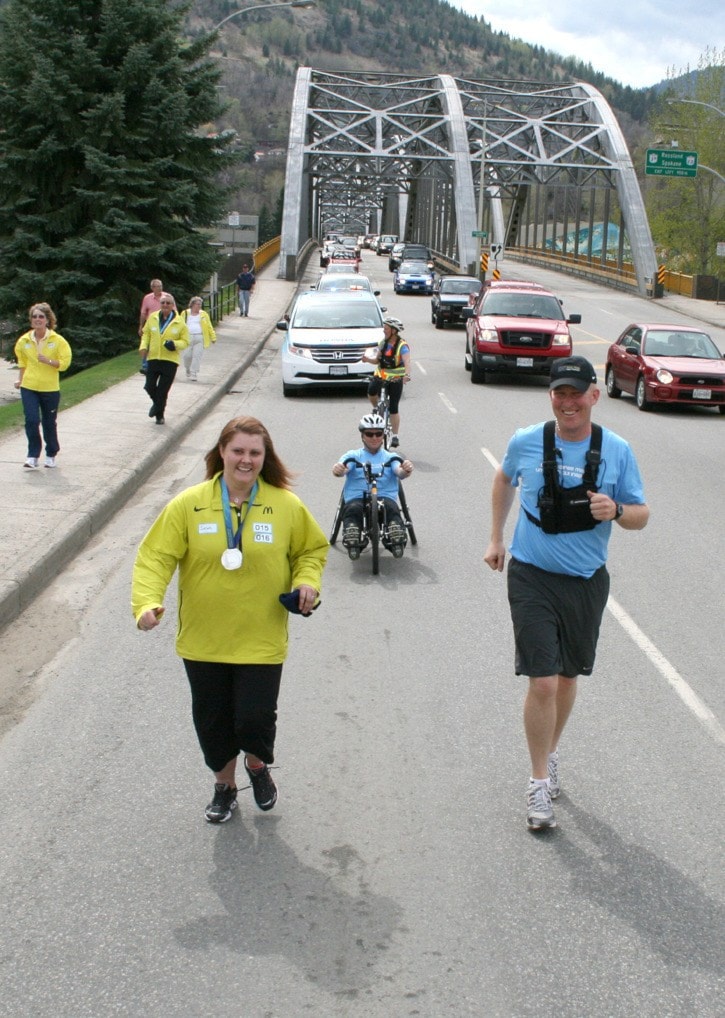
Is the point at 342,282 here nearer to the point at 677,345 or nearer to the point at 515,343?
the point at 515,343

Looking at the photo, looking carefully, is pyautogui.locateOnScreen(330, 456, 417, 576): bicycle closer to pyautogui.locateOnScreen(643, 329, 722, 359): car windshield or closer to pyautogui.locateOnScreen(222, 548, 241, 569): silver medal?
pyautogui.locateOnScreen(222, 548, 241, 569): silver medal

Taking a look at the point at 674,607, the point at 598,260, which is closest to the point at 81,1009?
the point at 674,607

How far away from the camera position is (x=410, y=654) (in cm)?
750

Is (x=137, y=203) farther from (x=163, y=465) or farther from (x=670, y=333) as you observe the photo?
(x=163, y=465)

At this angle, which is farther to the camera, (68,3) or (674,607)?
(68,3)

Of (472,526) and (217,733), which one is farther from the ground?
(217,733)

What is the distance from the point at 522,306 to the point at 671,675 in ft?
64.6

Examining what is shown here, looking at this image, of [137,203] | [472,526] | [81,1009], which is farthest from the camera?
[137,203]

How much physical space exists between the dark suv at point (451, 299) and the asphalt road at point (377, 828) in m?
30.0

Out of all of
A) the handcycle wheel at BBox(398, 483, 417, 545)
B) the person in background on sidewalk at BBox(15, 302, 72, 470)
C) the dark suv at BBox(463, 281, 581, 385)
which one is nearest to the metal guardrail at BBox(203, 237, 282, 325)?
the dark suv at BBox(463, 281, 581, 385)

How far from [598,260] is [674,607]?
75.2 metres

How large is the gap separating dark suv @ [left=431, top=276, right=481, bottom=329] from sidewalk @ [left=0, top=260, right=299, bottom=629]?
626 inches

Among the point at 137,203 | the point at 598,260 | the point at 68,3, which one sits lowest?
the point at 598,260

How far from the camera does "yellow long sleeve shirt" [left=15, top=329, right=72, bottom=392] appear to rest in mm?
12312
